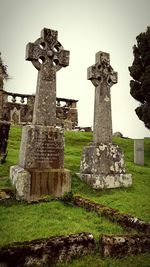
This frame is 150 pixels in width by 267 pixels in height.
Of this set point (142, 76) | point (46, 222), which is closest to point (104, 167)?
point (46, 222)

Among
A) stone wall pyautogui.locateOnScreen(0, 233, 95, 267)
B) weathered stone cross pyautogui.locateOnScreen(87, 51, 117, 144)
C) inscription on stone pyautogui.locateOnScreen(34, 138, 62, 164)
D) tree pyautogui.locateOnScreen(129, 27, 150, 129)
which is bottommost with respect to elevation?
stone wall pyautogui.locateOnScreen(0, 233, 95, 267)

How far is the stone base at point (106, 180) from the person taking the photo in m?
9.42

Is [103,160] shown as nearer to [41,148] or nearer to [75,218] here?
[41,148]

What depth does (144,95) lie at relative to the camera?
22.0 metres

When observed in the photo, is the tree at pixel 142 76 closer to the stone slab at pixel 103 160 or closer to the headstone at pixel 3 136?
the stone slab at pixel 103 160

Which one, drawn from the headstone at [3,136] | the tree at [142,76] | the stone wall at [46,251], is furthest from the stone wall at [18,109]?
the stone wall at [46,251]

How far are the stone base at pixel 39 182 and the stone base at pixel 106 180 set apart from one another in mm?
1482

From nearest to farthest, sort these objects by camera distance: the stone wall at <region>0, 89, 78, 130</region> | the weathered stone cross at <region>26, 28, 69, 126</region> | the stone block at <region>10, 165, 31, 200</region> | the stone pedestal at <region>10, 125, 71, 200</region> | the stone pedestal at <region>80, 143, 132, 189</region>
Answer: the stone block at <region>10, 165, 31, 200</region>
the stone pedestal at <region>10, 125, 71, 200</region>
the weathered stone cross at <region>26, 28, 69, 126</region>
the stone pedestal at <region>80, 143, 132, 189</region>
the stone wall at <region>0, 89, 78, 130</region>

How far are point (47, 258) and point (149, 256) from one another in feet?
4.56

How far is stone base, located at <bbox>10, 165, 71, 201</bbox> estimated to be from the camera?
746 cm

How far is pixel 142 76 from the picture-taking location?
21.8 meters

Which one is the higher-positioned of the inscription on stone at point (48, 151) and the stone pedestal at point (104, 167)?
the inscription on stone at point (48, 151)

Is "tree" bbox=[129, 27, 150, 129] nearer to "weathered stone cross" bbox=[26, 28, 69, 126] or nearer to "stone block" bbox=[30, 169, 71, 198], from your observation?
"weathered stone cross" bbox=[26, 28, 69, 126]

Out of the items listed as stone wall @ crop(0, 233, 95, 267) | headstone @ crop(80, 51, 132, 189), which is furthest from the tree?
stone wall @ crop(0, 233, 95, 267)
